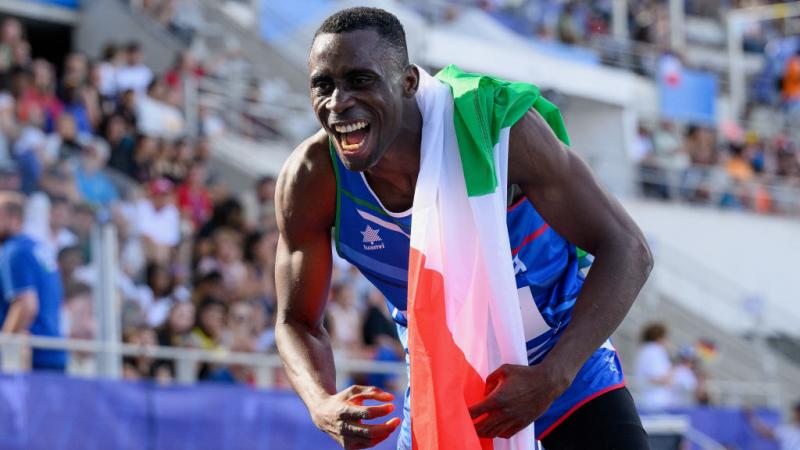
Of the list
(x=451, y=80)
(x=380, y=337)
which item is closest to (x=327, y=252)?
(x=451, y=80)

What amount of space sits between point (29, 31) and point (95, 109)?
5.14 metres

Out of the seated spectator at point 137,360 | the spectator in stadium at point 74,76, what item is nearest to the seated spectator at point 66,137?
the spectator in stadium at point 74,76

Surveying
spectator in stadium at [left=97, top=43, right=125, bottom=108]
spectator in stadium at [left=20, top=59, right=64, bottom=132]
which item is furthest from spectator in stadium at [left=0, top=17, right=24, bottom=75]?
spectator in stadium at [left=97, top=43, right=125, bottom=108]

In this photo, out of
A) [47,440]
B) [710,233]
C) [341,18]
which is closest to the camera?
[341,18]

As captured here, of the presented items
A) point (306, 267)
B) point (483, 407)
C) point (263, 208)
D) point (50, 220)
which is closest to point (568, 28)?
point (263, 208)

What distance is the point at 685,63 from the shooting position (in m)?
22.2

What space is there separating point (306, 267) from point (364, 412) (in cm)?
71

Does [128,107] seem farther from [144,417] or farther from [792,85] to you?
[792,85]

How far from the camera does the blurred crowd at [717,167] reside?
19.8 m

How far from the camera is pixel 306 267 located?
4.34m

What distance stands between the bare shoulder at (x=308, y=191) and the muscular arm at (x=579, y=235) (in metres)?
0.58

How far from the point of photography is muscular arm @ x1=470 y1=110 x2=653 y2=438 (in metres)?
→ 3.89

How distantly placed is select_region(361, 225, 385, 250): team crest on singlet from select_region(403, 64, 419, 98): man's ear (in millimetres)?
449

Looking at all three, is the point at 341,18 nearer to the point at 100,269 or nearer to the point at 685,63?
the point at 100,269
